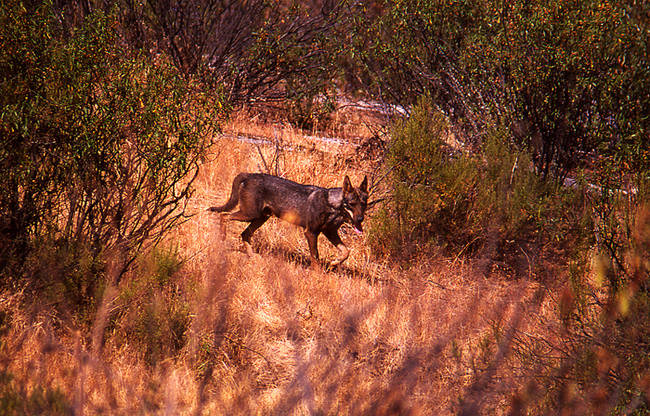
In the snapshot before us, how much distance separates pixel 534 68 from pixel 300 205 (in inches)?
161

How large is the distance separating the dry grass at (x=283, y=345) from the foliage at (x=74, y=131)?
627 mm

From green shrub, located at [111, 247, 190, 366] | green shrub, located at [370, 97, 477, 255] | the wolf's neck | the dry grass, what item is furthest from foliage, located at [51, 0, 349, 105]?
green shrub, located at [111, 247, 190, 366]

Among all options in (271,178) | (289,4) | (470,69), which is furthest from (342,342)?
(289,4)

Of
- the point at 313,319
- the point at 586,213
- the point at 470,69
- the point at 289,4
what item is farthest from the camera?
the point at 289,4

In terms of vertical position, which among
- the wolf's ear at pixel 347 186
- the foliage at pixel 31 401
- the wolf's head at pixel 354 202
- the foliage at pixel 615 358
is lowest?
the foliage at pixel 31 401

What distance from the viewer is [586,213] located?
824 centimetres

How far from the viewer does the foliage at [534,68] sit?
6.57m

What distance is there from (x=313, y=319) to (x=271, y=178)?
254 cm

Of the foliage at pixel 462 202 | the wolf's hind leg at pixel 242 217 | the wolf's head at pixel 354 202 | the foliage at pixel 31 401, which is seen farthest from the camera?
the foliage at pixel 462 202

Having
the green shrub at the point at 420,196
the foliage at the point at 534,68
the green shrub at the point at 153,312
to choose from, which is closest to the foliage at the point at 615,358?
the foliage at the point at 534,68

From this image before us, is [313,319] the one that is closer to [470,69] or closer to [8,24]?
[8,24]

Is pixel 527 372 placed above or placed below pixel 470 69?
below

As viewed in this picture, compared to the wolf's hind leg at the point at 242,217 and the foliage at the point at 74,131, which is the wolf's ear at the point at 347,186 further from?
the foliage at the point at 74,131

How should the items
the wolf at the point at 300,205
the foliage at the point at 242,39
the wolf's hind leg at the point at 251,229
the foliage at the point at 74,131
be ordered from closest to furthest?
1. the foliage at the point at 74,131
2. the wolf at the point at 300,205
3. the wolf's hind leg at the point at 251,229
4. the foliage at the point at 242,39
